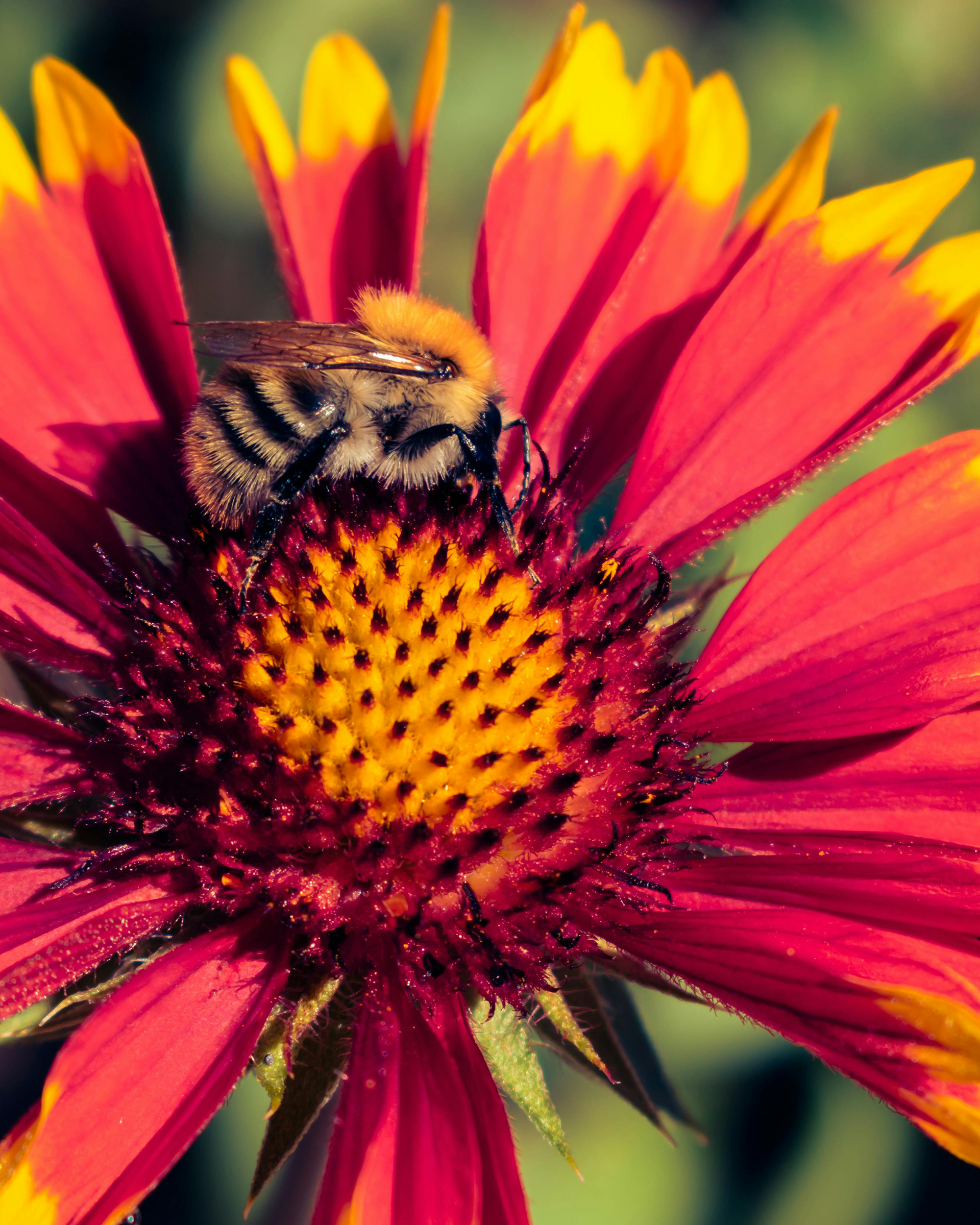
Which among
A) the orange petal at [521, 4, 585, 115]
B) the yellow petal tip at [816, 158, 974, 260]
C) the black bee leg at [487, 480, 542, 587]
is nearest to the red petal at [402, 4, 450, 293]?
the orange petal at [521, 4, 585, 115]

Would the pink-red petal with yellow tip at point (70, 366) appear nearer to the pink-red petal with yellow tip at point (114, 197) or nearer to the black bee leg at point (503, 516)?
the pink-red petal with yellow tip at point (114, 197)

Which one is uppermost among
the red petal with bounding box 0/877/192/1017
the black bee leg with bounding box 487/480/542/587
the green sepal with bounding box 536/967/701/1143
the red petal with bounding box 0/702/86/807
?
the black bee leg with bounding box 487/480/542/587

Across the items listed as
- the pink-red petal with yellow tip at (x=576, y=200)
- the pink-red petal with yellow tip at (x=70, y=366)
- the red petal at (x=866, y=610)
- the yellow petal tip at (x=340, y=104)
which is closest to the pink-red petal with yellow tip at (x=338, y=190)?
Answer: the yellow petal tip at (x=340, y=104)

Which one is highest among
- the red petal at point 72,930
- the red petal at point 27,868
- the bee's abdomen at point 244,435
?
the bee's abdomen at point 244,435

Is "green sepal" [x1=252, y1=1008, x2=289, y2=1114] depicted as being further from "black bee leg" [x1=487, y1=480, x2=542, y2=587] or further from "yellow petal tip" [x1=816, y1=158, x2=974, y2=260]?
"yellow petal tip" [x1=816, y1=158, x2=974, y2=260]

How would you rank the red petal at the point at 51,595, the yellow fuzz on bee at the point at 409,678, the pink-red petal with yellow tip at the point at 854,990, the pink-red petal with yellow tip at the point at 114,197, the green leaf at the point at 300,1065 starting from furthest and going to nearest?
1. the pink-red petal with yellow tip at the point at 114,197
2. the red petal at the point at 51,595
3. the yellow fuzz on bee at the point at 409,678
4. the green leaf at the point at 300,1065
5. the pink-red petal with yellow tip at the point at 854,990
